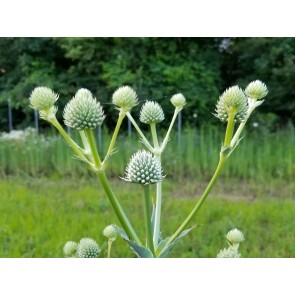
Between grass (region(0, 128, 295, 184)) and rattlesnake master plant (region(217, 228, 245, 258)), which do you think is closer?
rattlesnake master plant (region(217, 228, 245, 258))

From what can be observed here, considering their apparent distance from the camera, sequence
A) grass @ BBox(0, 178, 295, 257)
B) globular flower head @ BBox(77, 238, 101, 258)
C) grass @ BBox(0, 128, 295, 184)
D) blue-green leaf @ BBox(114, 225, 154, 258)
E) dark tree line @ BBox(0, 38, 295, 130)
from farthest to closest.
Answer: grass @ BBox(0, 128, 295, 184), dark tree line @ BBox(0, 38, 295, 130), grass @ BBox(0, 178, 295, 257), globular flower head @ BBox(77, 238, 101, 258), blue-green leaf @ BBox(114, 225, 154, 258)

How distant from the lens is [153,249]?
309mm

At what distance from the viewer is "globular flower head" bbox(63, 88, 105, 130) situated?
313 mm

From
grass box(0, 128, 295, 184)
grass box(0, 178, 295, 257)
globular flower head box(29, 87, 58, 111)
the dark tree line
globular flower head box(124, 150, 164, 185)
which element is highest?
the dark tree line

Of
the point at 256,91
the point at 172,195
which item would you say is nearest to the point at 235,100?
the point at 256,91

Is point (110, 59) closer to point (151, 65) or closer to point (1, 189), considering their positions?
point (151, 65)

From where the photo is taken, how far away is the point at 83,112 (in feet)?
1.04

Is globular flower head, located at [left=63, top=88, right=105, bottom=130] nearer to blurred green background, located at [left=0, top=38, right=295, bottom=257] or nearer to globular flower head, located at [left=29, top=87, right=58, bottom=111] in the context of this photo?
globular flower head, located at [left=29, top=87, right=58, bottom=111]

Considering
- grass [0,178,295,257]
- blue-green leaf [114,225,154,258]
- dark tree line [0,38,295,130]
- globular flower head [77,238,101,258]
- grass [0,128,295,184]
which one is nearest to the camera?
blue-green leaf [114,225,154,258]

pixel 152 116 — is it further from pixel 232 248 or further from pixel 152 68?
pixel 152 68

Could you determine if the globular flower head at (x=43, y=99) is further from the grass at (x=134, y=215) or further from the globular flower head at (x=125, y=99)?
the grass at (x=134, y=215)

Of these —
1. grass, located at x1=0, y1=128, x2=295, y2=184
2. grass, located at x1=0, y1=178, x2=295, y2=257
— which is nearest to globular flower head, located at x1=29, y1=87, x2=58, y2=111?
grass, located at x1=0, y1=178, x2=295, y2=257

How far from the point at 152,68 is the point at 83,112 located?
5.60 ft

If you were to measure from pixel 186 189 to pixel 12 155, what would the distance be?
0.78 metres
